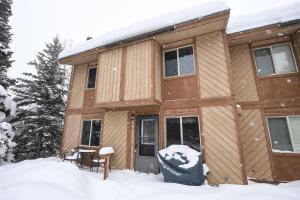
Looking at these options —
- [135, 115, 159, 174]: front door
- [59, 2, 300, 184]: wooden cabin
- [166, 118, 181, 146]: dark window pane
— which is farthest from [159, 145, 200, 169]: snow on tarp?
[135, 115, 159, 174]: front door

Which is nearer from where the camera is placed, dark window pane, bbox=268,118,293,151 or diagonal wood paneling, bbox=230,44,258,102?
dark window pane, bbox=268,118,293,151

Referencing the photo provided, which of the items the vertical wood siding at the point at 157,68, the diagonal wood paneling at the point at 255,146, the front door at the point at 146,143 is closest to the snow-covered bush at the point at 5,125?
the front door at the point at 146,143

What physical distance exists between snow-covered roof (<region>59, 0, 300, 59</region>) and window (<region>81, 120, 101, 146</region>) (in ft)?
13.2

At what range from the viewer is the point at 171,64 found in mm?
8156

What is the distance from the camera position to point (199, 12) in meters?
6.75

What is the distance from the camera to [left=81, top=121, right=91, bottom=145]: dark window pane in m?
9.43

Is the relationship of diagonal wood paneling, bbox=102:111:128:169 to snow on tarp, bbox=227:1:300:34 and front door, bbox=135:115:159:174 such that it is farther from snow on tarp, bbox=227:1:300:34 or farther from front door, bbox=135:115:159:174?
snow on tarp, bbox=227:1:300:34

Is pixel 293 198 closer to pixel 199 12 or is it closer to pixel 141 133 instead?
pixel 141 133

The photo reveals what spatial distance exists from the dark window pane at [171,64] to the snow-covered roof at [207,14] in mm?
1428

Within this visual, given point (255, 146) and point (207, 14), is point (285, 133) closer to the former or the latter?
point (255, 146)

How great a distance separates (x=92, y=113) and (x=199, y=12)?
269 inches

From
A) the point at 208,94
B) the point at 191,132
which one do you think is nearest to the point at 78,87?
the point at 191,132

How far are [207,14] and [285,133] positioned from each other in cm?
524

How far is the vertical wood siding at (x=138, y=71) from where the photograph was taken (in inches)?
287
